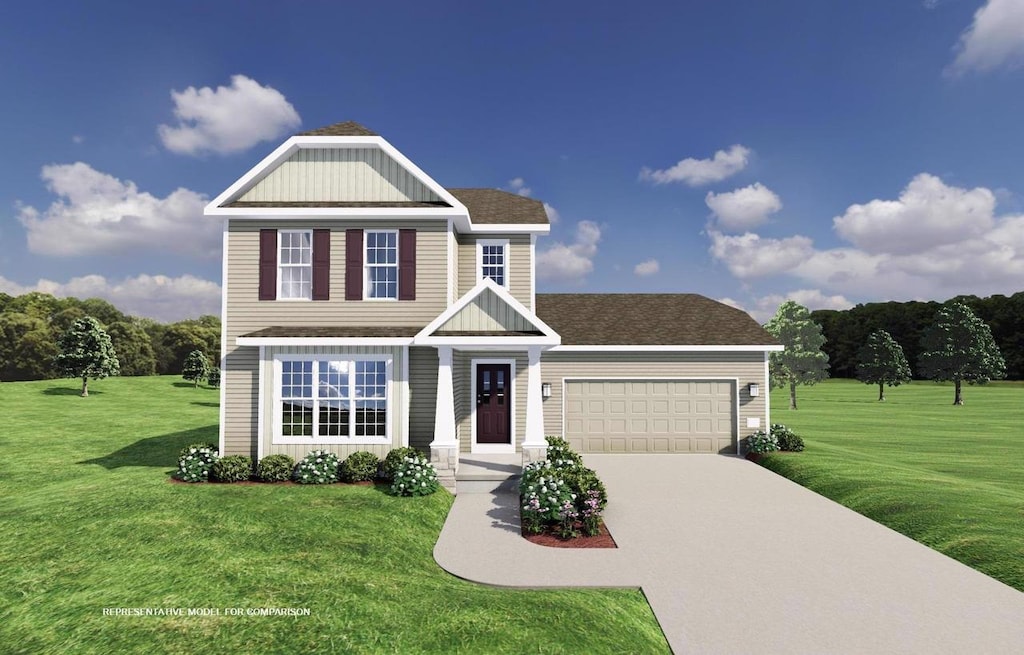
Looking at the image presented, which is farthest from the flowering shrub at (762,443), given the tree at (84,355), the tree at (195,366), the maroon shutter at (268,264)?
the tree at (195,366)

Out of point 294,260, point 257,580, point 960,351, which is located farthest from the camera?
point 960,351

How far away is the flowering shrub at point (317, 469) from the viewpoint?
12.8m

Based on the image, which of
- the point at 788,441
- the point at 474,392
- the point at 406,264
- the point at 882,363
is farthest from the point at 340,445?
the point at 882,363

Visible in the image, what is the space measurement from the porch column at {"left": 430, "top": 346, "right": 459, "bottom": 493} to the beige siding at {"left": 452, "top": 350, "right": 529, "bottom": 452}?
96.5 inches

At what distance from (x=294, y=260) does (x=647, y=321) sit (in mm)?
12840

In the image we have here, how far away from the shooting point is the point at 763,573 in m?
8.08

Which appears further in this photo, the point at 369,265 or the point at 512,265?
the point at 512,265

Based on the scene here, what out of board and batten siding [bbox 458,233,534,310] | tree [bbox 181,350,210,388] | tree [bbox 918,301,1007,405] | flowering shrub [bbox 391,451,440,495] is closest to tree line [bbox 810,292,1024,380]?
tree [bbox 918,301,1007,405]

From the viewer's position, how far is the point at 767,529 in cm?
1021

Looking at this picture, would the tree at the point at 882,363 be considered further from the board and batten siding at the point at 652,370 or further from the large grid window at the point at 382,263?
the large grid window at the point at 382,263

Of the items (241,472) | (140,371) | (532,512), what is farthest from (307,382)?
(140,371)

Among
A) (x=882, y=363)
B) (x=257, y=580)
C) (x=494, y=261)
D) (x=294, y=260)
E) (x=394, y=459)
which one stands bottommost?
(x=257, y=580)

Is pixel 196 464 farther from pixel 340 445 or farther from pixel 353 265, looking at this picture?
pixel 353 265

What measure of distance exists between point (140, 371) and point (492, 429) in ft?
196
